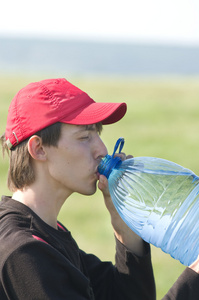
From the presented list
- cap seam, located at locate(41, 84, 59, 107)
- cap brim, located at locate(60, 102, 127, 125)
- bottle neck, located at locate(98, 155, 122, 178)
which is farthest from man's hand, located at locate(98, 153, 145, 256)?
cap seam, located at locate(41, 84, 59, 107)

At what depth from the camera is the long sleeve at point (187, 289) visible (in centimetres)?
268

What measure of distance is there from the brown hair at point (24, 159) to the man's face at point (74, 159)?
0.03 meters

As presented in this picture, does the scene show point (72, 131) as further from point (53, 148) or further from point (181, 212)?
point (181, 212)

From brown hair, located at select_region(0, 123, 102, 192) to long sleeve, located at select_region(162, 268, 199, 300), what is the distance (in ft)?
2.54

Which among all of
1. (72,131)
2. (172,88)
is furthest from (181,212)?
(172,88)

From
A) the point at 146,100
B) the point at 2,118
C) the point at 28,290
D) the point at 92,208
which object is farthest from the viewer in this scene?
the point at 146,100

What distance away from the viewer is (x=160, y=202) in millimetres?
3203

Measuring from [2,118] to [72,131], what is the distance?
13.4m

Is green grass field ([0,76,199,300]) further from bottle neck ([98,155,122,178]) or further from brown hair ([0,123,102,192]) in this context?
brown hair ([0,123,102,192])

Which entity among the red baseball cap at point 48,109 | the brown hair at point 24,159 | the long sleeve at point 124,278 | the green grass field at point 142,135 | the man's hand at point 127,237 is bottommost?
the green grass field at point 142,135

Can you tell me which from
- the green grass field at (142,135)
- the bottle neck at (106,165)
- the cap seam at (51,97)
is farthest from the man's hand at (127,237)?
Result: the green grass field at (142,135)

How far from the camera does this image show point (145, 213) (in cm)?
317

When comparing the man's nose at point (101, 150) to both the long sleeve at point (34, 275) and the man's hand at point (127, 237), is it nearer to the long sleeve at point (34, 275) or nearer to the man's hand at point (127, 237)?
the man's hand at point (127, 237)

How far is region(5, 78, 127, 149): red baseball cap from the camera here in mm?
2785
